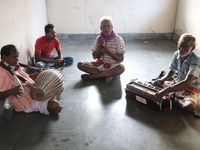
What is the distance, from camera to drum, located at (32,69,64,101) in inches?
106

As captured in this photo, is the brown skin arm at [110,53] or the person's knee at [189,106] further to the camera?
the brown skin arm at [110,53]

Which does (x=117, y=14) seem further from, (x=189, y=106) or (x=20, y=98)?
(x=20, y=98)

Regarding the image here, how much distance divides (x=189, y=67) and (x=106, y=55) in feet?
4.91

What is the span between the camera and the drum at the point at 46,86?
2688mm

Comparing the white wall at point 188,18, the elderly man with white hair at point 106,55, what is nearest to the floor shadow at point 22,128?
the elderly man with white hair at point 106,55

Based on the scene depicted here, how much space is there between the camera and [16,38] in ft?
12.4

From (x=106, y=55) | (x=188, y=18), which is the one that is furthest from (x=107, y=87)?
(x=188, y=18)

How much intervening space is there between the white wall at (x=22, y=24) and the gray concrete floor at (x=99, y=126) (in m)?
1.16

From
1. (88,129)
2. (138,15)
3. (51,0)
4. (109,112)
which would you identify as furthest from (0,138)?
(138,15)

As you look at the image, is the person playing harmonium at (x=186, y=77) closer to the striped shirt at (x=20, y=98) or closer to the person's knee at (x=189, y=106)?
the person's knee at (x=189, y=106)

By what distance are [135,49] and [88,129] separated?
3.43 m

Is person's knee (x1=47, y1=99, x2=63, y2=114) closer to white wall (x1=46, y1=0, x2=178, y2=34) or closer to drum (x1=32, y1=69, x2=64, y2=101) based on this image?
drum (x1=32, y1=69, x2=64, y2=101)

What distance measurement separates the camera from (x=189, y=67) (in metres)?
2.74

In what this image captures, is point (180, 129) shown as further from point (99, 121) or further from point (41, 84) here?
point (41, 84)
